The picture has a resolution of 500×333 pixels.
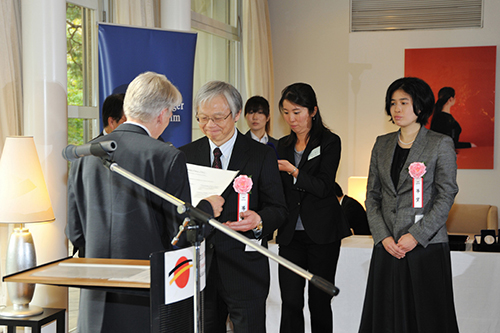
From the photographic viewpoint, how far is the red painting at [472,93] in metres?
6.25

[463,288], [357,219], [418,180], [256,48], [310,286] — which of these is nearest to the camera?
[418,180]

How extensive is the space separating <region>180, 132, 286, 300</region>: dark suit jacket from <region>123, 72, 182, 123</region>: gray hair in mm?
534

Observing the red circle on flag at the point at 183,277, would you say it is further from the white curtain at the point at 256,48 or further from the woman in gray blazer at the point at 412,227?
the white curtain at the point at 256,48

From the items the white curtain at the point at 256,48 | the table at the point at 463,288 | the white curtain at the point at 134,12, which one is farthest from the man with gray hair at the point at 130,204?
the white curtain at the point at 256,48

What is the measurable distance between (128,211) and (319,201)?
1.47 m

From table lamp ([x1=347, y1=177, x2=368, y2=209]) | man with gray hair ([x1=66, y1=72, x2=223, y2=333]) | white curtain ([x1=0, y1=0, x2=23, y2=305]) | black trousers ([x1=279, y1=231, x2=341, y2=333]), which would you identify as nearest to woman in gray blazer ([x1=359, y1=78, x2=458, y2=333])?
black trousers ([x1=279, y1=231, x2=341, y2=333])

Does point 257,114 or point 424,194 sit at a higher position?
point 257,114

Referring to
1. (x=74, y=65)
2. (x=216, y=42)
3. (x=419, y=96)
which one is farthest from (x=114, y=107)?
(x=216, y=42)

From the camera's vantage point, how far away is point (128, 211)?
1.66 meters

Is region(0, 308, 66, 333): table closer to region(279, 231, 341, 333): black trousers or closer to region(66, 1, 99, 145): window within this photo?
region(279, 231, 341, 333): black trousers

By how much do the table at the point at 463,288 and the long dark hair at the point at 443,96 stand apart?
357 cm

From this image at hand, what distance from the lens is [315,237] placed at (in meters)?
2.81

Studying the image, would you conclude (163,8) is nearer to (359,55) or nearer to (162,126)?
(162,126)

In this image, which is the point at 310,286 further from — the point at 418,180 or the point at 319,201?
the point at 418,180
